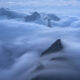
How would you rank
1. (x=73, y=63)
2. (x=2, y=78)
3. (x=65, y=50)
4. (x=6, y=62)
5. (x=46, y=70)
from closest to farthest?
(x=46, y=70)
(x=73, y=63)
(x=2, y=78)
(x=65, y=50)
(x=6, y=62)

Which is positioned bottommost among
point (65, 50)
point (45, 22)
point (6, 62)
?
point (45, 22)

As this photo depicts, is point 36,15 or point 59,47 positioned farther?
point 36,15

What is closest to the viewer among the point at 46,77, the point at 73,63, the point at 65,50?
the point at 46,77

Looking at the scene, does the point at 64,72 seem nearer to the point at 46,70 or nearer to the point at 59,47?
the point at 46,70

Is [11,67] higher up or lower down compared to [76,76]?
lower down

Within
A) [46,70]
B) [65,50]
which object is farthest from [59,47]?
[46,70]

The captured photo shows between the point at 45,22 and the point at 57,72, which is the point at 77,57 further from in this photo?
the point at 45,22

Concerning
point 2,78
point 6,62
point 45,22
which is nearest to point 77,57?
point 2,78

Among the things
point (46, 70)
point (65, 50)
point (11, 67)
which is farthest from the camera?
point (11, 67)

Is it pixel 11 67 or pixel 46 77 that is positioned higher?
pixel 46 77
